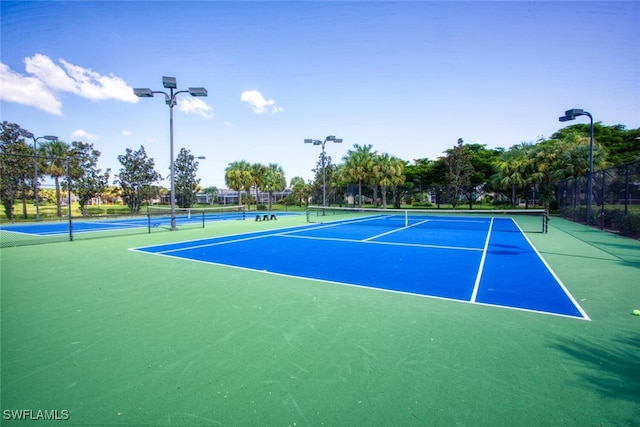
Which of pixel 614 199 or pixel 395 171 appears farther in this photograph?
pixel 395 171

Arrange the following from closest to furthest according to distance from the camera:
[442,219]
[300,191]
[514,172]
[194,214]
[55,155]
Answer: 1. [442,219]
2. [55,155]
3. [194,214]
4. [514,172]
5. [300,191]

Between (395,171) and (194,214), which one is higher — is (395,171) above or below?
above

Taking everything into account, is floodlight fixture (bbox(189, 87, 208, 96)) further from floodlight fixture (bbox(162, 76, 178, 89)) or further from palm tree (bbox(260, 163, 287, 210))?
palm tree (bbox(260, 163, 287, 210))

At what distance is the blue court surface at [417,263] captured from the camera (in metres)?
6.38

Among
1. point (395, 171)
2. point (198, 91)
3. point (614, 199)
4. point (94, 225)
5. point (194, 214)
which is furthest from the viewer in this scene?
point (395, 171)

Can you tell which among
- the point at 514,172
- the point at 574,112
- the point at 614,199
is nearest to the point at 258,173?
the point at 514,172

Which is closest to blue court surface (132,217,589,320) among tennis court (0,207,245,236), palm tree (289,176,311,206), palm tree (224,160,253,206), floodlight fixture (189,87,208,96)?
floodlight fixture (189,87,208,96)

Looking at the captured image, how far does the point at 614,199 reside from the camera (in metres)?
15.9

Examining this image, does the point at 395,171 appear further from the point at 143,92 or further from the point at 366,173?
the point at 143,92

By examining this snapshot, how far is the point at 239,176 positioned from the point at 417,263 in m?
41.3

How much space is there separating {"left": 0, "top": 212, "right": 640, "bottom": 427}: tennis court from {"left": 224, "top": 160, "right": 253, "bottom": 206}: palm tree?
39708mm

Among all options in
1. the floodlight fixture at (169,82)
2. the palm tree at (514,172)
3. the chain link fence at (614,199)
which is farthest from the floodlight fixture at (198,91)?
the palm tree at (514,172)

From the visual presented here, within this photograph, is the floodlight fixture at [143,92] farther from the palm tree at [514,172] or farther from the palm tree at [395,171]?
the palm tree at [514,172]

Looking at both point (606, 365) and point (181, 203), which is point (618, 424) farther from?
point (181, 203)
